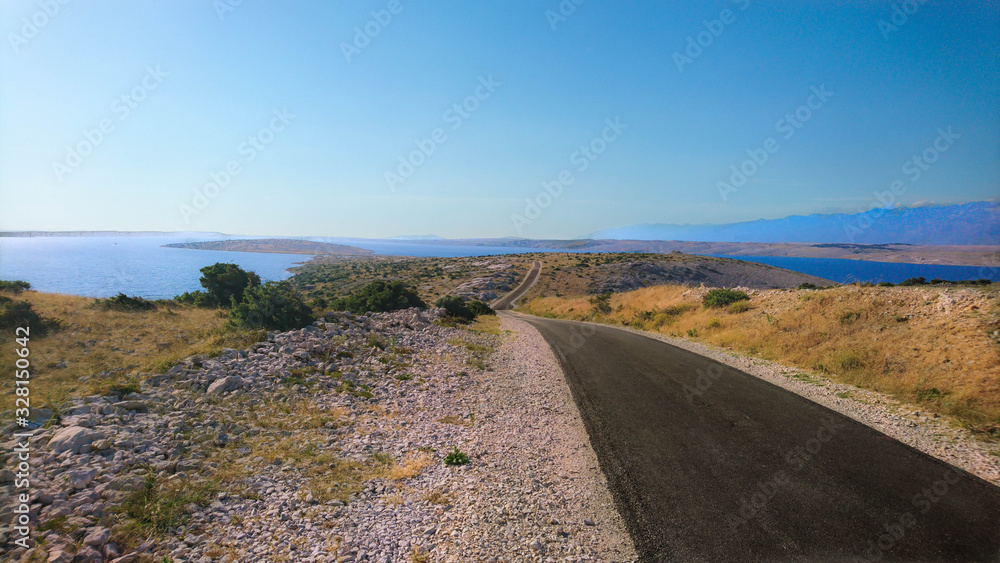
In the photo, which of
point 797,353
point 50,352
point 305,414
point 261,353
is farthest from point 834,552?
point 50,352

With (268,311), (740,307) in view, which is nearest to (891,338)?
(740,307)

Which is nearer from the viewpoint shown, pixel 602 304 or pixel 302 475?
pixel 302 475

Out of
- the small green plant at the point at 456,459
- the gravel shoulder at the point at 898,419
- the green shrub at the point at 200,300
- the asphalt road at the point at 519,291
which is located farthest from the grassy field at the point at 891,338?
the asphalt road at the point at 519,291

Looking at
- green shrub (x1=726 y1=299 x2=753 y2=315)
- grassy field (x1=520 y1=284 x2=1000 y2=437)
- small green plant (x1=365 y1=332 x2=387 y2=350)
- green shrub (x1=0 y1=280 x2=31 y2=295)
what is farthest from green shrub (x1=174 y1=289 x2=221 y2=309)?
green shrub (x1=726 y1=299 x2=753 y2=315)

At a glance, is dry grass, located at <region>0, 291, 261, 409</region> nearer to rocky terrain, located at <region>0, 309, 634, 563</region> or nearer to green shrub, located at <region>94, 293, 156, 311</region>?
green shrub, located at <region>94, 293, 156, 311</region>

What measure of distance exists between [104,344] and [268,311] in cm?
456

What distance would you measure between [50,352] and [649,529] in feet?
50.9

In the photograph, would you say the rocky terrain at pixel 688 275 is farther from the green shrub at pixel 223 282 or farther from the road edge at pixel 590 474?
the road edge at pixel 590 474

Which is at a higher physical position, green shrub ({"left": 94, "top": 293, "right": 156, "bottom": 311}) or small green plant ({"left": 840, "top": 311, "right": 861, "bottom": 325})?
small green plant ({"left": 840, "top": 311, "right": 861, "bottom": 325})

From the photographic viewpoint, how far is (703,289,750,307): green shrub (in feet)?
82.2

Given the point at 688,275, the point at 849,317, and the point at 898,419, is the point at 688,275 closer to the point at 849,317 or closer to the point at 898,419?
the point at 849,317

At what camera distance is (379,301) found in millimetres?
26453

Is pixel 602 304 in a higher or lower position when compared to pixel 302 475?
lower

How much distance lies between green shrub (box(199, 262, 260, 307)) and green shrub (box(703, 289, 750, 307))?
30.1 meters
